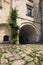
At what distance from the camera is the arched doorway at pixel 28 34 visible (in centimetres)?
1677

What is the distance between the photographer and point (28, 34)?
17906 millimetres

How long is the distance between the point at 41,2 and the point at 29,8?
95.5 inches

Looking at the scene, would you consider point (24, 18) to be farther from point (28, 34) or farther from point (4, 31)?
point (28, 34)

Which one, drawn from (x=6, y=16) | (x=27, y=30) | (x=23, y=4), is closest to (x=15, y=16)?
(x=6, y=16)

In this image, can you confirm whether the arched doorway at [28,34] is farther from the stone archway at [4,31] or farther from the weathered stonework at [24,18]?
the stone archway at [4,31]

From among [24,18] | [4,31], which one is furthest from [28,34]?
[4,31]

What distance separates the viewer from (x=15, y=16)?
1391 cm

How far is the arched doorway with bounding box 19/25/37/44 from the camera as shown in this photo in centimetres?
1677

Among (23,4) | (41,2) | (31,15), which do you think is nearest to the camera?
(23,4)

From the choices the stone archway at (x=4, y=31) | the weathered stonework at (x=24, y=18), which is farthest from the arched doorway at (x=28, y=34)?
the stone archway at (x=4, y=31)

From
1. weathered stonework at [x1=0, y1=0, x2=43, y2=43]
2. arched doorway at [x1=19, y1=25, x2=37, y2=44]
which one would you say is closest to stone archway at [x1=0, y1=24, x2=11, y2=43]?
weathered stonework at [x1=0, y1=0, x2=43, y2=43]

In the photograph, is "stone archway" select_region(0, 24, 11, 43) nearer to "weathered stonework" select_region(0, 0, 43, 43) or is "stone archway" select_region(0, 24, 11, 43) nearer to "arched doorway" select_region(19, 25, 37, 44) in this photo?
"weathered stonework" select_region(0, 0, 43, 43)

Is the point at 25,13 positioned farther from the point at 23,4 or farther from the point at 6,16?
the point at 6,16

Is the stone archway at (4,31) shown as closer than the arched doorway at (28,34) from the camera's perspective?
Yes
